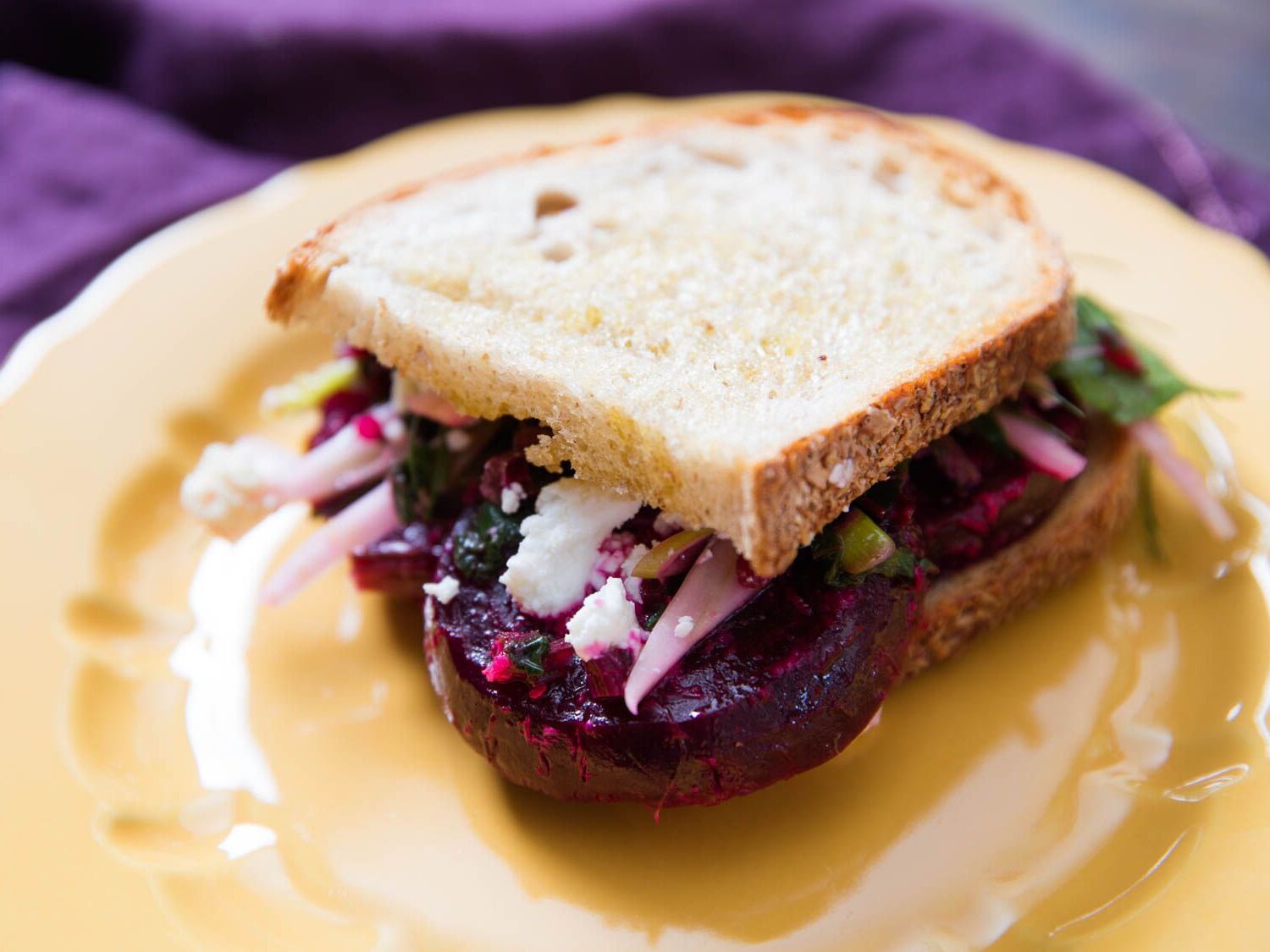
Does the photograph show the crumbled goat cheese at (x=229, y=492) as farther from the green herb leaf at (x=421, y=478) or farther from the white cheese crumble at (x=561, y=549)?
the white cheese crumble at (x=561, y=549)

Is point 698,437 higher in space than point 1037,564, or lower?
higher

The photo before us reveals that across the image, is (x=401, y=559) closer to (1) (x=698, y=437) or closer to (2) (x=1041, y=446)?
(1) (x=698, y=437)

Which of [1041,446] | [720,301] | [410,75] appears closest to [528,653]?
[720,301]

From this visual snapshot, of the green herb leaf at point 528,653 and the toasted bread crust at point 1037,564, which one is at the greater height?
the green herb leaf at point 528,653

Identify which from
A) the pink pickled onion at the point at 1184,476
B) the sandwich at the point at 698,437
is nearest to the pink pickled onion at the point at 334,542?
the sandwich at the point at 698,437

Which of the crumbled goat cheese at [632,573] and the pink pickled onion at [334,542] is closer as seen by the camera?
the crumbled goat cheese at [632,573]

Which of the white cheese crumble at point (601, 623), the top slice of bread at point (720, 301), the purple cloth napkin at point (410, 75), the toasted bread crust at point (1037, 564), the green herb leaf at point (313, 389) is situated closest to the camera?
the white cheese crumble at point (601, 623)
